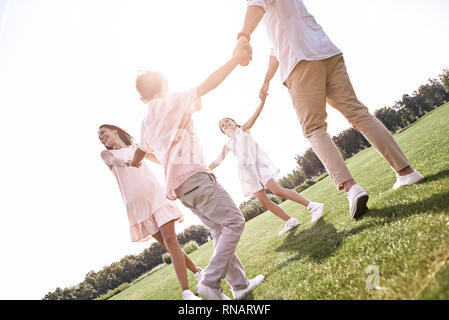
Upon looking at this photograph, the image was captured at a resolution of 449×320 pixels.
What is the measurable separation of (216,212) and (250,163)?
3.12 m

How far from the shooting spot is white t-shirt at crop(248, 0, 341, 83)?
2891mm

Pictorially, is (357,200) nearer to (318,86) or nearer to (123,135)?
(318,86)

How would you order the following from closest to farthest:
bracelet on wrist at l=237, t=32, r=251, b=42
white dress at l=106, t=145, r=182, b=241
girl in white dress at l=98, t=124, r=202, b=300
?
bracelet on wrist at l=237, t=32, r=251, b=42 < girl in white dress at l=98, t=124, r=202, b=300 < white dress at l=106, t=145, r=182, b=241

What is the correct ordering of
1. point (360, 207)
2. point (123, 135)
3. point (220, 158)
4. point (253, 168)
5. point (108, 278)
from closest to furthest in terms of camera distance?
point (360, 207) < point (123, 135) < point (220, 158) < point (253, 168) < point (108, 278)

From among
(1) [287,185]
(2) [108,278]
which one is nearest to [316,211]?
(2) [108,278]

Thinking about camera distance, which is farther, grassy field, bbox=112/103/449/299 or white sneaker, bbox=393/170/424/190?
white sneaker, bbox=393/170/424/190

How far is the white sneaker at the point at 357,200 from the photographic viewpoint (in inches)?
109

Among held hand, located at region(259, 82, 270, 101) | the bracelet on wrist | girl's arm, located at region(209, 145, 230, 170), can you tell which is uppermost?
the bracelet on wrist

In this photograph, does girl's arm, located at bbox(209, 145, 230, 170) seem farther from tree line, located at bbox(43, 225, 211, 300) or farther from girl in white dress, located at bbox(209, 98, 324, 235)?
tree line, located at bbox(43, 225, 211, 300)

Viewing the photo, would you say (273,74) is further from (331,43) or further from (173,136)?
(173,136)

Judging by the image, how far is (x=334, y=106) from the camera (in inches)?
125

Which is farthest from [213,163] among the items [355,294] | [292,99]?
[355,294]

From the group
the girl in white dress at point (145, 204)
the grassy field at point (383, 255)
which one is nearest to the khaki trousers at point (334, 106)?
the grassy field at point (383, 255)

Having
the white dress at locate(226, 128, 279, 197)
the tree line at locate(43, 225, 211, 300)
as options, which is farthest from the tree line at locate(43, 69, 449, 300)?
the white dress at locate(226, 128, 279, 197)
